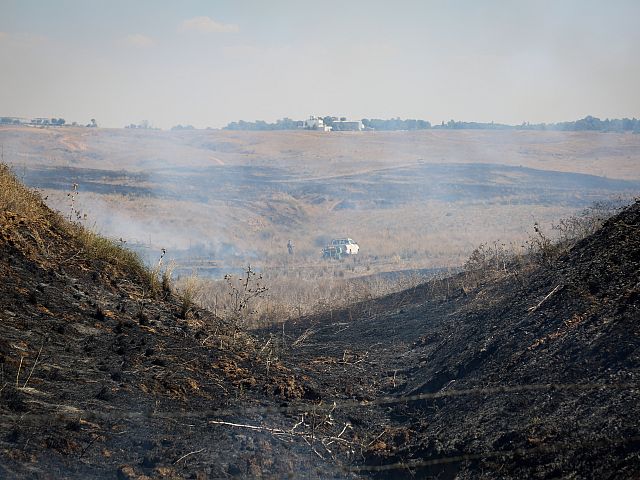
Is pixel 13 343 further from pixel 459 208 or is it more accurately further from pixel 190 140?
pixel 190 140

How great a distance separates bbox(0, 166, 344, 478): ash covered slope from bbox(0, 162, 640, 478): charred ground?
22mm

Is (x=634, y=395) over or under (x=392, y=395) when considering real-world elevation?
over

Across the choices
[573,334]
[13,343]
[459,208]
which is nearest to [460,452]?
[573,334]

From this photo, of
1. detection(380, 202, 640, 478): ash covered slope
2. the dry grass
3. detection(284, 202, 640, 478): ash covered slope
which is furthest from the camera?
the dry grass

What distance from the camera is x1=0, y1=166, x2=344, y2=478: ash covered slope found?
6.85m

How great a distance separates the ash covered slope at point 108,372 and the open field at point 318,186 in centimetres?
1518

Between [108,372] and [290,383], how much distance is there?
7.41 ft

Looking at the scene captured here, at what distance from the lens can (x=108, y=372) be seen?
843 cm

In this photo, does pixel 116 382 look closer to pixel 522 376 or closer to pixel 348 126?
pixel 522 376

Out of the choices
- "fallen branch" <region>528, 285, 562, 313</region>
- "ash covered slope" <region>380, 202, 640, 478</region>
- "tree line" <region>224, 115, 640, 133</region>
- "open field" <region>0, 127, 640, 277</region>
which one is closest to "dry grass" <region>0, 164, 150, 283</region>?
"ash covered slope" <region>380, 202, 640, 478</region>

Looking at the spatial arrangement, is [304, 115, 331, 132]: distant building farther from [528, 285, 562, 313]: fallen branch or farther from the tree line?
[528, 285, 562, 313]: fallen branch

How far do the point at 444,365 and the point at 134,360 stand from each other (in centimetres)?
389

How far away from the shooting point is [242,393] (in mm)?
9016

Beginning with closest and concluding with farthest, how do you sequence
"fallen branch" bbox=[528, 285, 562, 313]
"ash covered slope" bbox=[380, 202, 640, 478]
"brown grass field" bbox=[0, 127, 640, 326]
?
"ash covered slope" bbox=[380, 202, 640, 478] < "fallen branch" bbox=[528, 285, 562, 313] < "brown grass field" bbox=[0, 127, 640, 326]
